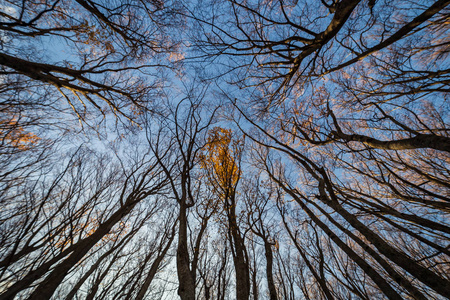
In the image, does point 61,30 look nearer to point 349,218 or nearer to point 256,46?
point 256,46

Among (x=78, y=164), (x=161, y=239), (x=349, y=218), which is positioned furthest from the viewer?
(x=161, y=239)

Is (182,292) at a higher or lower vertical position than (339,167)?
lower

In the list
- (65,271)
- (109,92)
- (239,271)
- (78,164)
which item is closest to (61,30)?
(109,92)

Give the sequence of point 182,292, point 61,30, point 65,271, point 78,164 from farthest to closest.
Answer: point 78,164
point 61,30
point 65,271
point 182,292

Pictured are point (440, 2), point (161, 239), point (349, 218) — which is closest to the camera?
point (440, 2)

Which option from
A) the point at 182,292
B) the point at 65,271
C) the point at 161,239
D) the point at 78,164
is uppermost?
the point at 78,164

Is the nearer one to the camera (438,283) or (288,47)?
(438,283)

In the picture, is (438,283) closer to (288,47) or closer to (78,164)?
(288,47)

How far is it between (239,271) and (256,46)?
5709mm

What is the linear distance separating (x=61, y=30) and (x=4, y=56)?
1.96 m

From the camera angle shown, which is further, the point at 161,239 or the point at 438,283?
the point at 161,239

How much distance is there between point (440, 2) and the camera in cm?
267

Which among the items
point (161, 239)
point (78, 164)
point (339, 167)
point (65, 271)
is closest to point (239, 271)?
point (65, 271)

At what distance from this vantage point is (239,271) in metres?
4.12
